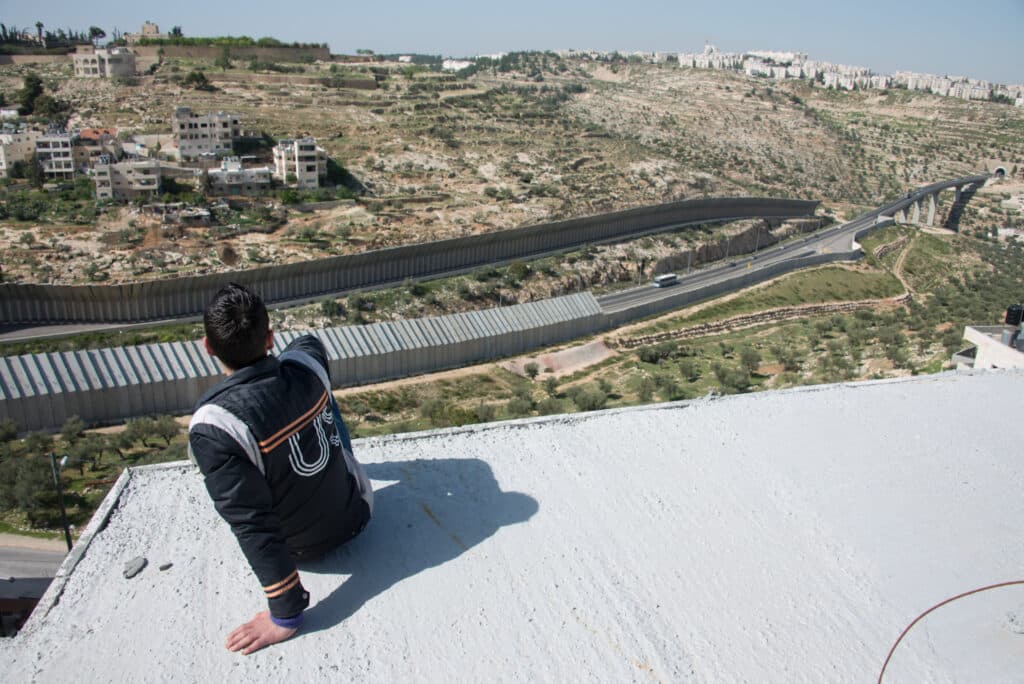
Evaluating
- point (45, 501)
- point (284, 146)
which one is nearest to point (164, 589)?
point (45, 501)

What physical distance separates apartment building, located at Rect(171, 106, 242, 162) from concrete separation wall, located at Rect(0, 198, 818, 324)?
54.6 feet

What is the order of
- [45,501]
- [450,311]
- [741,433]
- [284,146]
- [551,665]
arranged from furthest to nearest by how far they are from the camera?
[284,146] → [450,311] → [45,501] → [741,433] → [551,665]

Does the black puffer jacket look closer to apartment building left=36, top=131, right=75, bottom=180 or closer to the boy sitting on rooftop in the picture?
the boy sitting on rooftop

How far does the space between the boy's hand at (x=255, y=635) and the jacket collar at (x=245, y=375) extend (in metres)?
1.21

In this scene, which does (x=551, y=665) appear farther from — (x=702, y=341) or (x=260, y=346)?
(x=702, y=341)

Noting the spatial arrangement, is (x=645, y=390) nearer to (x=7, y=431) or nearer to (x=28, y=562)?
(x=28, y=562)

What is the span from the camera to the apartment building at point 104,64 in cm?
6000

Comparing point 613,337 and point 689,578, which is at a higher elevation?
point 689,578

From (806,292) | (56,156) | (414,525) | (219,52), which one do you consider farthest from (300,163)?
(414,525)

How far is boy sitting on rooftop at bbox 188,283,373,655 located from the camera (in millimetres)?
4117

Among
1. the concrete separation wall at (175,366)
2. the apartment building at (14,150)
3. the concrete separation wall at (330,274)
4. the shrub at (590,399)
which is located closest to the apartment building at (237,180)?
the apartment building at (14,150)

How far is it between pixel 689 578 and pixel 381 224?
37.6 meters

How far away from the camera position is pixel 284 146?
4409cm

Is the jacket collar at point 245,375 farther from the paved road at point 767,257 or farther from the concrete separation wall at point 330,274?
the paved road at point 767,257
